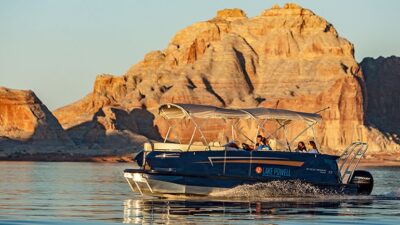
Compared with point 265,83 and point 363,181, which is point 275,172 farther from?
point 265,83

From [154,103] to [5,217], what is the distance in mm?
159703

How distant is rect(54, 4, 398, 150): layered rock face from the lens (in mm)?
170625

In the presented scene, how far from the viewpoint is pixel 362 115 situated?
6791 inches

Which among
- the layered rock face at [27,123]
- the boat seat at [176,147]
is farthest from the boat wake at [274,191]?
the layered rock face at [27,123]

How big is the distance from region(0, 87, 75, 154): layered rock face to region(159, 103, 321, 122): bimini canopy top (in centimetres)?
10845

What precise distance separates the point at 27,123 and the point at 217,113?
377 ft

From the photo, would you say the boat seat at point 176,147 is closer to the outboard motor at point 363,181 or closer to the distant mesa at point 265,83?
the outboard motor at point 363,181

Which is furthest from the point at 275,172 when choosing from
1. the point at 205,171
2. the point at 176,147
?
the point at 176,147

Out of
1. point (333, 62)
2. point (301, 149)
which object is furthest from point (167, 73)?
point (301, 149)

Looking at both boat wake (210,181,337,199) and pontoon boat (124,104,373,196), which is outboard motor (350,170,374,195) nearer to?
pontoon boat (124,104,373,196)

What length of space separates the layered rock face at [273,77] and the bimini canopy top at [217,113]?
130971 millimetres

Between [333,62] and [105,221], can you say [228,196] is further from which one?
[333,62]

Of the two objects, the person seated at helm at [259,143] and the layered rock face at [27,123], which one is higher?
the layered rock face at [27,123]

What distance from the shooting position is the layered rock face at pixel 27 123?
143700 mm
